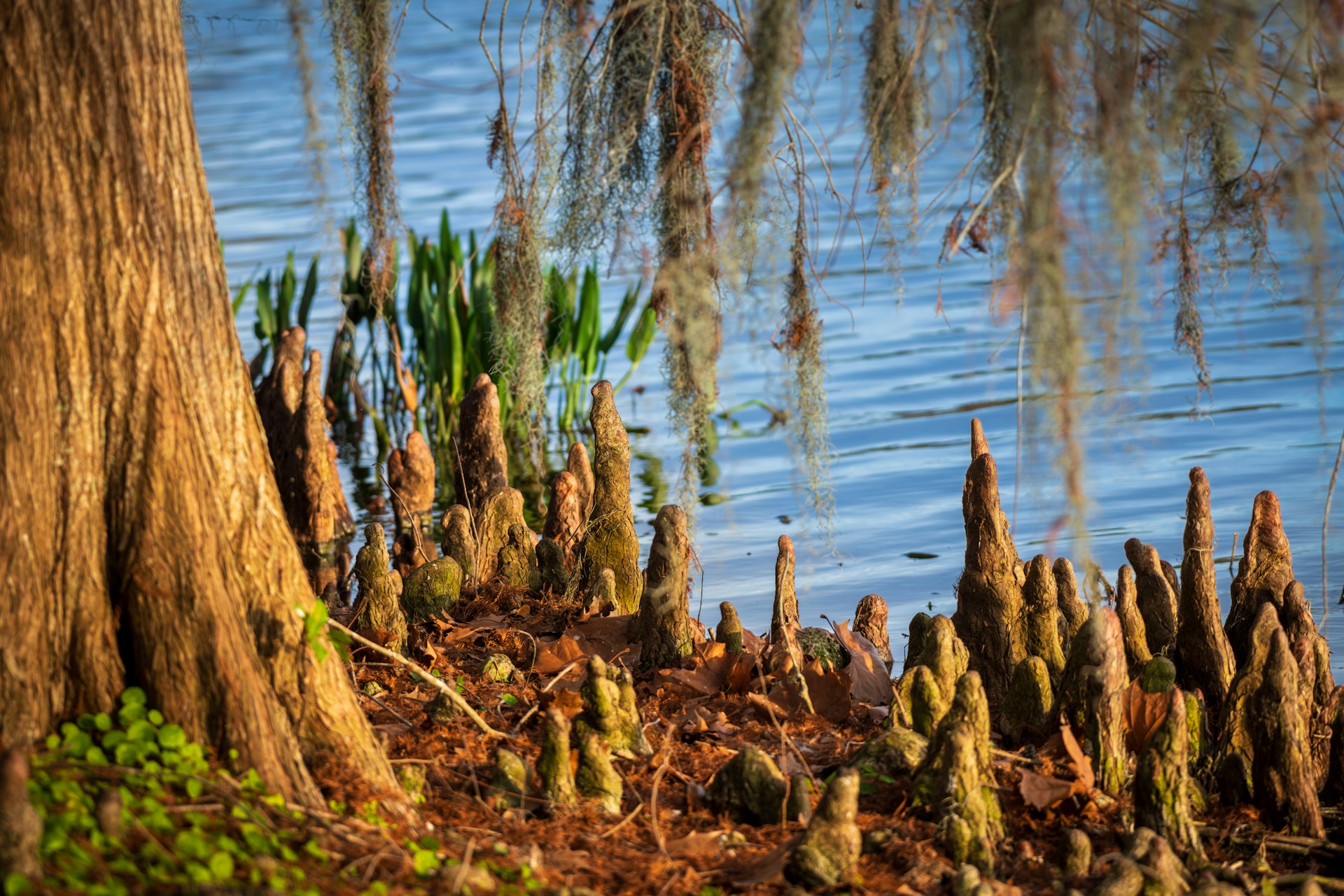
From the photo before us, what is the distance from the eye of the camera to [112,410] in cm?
256

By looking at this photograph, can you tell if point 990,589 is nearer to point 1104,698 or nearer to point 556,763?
point 1104,698

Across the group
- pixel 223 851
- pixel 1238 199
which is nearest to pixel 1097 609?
pixel 1238 199

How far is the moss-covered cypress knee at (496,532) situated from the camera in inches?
197

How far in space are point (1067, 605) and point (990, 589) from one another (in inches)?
13.9

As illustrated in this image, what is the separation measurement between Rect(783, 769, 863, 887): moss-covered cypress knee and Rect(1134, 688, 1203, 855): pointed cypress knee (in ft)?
2.53

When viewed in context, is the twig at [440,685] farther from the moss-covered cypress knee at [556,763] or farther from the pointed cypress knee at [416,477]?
the pointed cypress knee at [416,477]

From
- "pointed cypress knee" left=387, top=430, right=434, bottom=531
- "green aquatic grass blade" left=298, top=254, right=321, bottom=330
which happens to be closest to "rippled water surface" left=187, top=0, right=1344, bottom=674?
"green aquatic grass blade" left=298, top=254, right=321, bottom=330

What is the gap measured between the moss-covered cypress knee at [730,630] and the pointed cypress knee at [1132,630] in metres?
1.19

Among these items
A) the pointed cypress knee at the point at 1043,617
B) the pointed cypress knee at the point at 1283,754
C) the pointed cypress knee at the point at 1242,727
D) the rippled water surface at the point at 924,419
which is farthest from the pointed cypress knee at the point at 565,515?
the pointed cypress knee at the point at 1283,754

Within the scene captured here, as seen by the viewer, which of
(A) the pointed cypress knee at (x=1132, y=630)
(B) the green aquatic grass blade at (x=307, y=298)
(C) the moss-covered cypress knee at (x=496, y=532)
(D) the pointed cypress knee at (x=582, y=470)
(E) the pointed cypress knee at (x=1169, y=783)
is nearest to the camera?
(E) the pointed cypress knee at (x=1169, y=783)

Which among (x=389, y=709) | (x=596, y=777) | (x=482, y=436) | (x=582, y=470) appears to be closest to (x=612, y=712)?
(x=596, y=777)

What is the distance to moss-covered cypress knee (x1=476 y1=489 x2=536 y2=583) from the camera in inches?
197

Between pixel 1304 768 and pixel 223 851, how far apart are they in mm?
2613

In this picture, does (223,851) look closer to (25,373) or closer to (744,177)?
(25,373)
